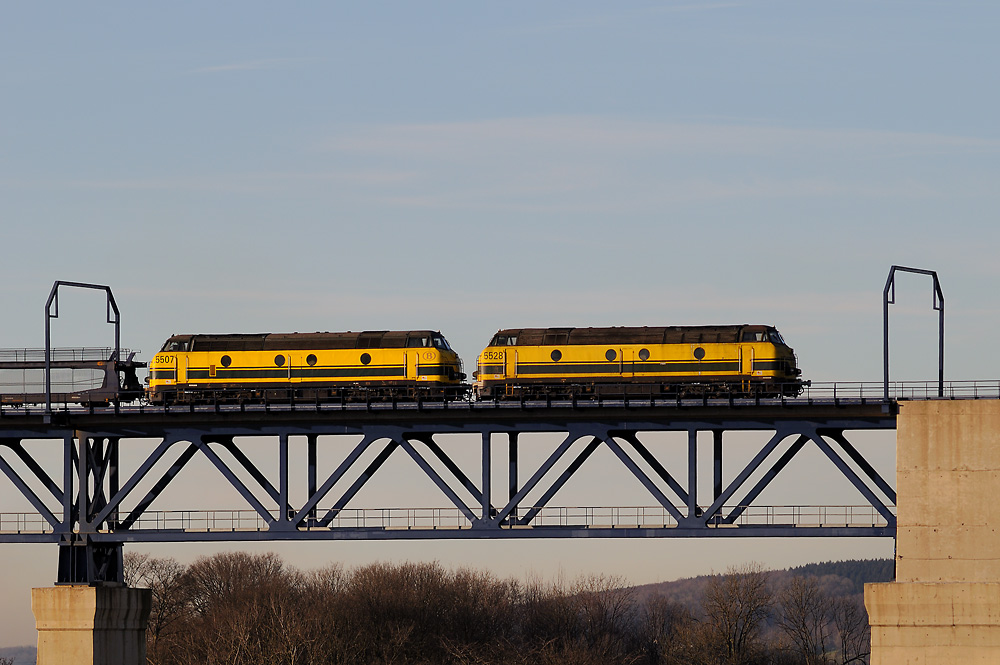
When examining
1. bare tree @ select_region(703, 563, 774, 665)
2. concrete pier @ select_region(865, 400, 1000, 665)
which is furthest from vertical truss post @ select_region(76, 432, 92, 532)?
bare tree @ select_region(703, 563, 774, 665)

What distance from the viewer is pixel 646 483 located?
2355 inches

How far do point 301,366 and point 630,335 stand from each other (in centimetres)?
1394

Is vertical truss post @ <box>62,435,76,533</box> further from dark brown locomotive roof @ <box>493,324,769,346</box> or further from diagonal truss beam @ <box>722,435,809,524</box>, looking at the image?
diagonal truss beam @ <box>722,435,809,524</box>

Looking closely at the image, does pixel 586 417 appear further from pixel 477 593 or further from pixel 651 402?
pixel 477 593

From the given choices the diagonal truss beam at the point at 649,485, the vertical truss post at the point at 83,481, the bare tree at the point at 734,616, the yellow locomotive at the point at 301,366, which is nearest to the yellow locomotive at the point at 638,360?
the yellow locomotive at the point at 301,366

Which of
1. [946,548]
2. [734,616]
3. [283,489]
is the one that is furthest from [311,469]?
[734,616]

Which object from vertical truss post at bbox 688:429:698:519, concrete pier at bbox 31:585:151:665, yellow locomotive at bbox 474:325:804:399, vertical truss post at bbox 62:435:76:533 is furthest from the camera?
yellow locomotive at bbox 474:325:804:399

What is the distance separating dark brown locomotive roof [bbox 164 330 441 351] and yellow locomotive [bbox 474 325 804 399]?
3.86m

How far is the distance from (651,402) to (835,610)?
Result: 11816 centimetres

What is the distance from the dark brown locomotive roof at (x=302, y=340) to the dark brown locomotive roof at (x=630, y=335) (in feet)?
13.5

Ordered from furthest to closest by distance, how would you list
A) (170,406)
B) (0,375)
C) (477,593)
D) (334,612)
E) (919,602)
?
1. (477,593)
2. (334,612)
3. (0,375)
4. (170,406)
5. (919,602)

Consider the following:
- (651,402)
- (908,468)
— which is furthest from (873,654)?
(651,402)

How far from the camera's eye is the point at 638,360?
70125 millimetres

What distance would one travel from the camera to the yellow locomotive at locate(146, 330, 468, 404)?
70125 mm
